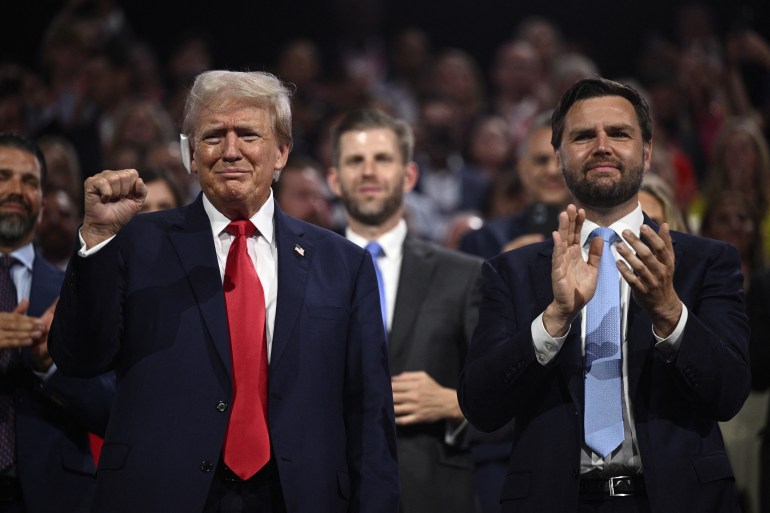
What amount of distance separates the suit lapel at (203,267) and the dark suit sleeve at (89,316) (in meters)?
0.20

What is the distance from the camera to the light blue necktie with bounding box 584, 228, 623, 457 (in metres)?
2.81

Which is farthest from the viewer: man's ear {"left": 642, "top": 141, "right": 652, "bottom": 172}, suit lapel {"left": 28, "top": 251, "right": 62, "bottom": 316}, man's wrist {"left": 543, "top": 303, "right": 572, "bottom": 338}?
suit lapel {"left": 28, "top": 251, "right": 62, "bottom": 316}

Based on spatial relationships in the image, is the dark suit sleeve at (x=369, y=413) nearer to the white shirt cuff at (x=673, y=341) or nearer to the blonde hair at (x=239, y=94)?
the blonde hair at (x=239, y=94)

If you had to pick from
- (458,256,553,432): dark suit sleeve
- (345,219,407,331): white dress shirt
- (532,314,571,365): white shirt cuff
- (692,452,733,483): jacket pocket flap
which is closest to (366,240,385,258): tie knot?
(345,219,407,331): white dress shirt

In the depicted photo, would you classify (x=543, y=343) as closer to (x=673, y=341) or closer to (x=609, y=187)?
(x=673, y=341)

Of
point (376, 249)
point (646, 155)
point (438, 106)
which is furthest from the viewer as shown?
point (438, 106)

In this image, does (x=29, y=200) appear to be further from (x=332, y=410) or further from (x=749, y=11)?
(x=749, y=11)

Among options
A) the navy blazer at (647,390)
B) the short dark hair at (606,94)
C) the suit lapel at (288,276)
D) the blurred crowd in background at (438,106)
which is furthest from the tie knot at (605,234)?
the blurred crowd in background at (438,106)

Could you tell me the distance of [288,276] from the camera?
9.59ft

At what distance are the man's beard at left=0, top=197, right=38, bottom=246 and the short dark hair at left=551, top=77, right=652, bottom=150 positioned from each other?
1958mm

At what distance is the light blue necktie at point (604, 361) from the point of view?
281 centimetres

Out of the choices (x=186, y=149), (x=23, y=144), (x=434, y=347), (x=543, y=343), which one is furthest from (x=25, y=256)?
(x=543, y=343)

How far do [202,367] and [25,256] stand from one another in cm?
132

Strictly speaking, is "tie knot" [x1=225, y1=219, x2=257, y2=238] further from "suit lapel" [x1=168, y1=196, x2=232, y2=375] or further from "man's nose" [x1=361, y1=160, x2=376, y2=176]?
"man's nose" [x1=361, y1=160, x2=376, y2=176]
